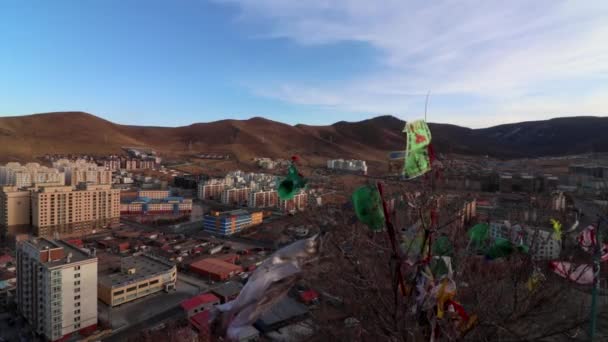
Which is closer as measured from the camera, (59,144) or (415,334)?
(415,334)

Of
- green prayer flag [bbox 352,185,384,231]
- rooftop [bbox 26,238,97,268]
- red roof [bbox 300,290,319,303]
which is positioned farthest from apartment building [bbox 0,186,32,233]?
green prayer flag [bbox 352,185,384,231]

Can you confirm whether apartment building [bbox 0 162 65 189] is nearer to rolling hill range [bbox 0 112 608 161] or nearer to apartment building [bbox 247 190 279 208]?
apartment building [bbox 247 190 279 208]

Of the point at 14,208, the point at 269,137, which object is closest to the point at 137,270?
the point at 14,208

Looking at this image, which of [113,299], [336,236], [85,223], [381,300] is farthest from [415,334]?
[85,223]

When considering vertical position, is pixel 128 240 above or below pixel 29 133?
below

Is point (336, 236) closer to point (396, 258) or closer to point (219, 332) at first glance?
point (396, 258)

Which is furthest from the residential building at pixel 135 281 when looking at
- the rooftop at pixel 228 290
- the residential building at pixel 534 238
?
the residential building at pixel 534 238

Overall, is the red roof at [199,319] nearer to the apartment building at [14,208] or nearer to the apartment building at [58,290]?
the apartment building at [58,290]
